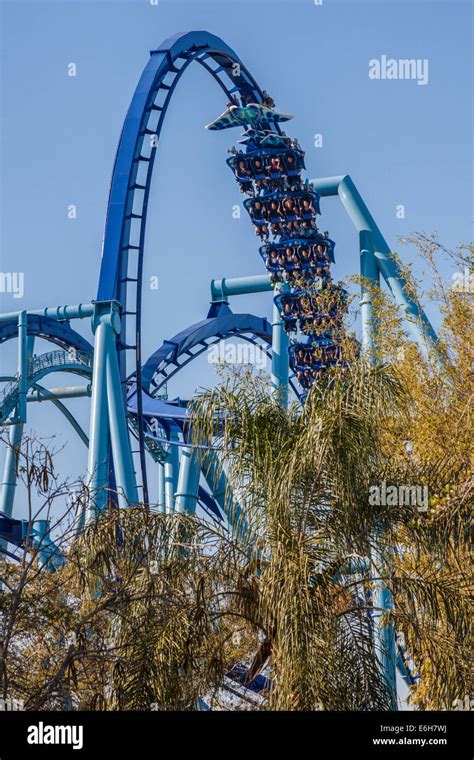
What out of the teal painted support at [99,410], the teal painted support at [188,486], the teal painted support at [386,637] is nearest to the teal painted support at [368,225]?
the teal painted support at [99,410]

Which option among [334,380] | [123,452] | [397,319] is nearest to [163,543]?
[334,380]

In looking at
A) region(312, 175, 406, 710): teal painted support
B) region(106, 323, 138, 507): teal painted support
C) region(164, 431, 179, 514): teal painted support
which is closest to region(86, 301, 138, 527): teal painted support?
region(106, 323, 138, 507): teal painted support

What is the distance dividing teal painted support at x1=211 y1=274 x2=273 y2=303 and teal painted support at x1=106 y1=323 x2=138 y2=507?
16.7 feet

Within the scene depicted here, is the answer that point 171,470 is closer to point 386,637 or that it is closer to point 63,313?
point 63,313

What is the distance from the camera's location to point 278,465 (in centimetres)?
814

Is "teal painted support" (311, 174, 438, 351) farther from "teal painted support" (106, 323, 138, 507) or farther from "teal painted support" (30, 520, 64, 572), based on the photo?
"teal painted support" (30, 520, 64, 572)

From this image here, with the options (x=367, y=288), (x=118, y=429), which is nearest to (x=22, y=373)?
(x=118, y=429)

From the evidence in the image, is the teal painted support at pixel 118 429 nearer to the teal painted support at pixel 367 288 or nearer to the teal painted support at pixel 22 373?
the teal painted support at pixel 22 373

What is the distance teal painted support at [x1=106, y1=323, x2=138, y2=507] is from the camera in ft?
50.7

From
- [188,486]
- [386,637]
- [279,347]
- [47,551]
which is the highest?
[279,347]

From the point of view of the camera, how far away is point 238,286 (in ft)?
70.7

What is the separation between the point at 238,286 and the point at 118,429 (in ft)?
21.3

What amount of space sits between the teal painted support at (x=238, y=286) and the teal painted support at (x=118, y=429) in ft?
16.7
